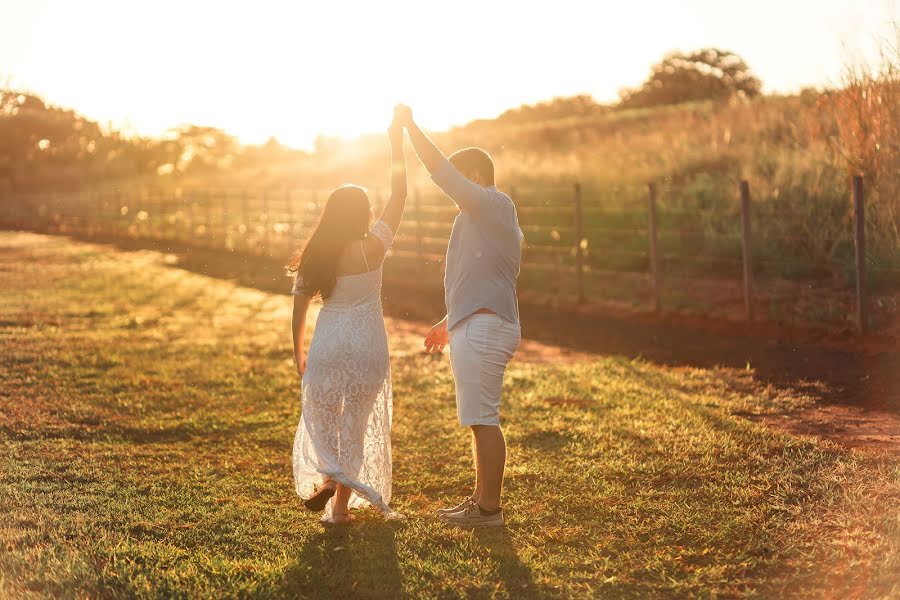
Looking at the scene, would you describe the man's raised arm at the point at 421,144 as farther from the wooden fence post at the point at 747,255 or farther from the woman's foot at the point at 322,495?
the wooden fence post at the point at 747,255

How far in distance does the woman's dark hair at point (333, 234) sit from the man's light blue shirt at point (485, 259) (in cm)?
48

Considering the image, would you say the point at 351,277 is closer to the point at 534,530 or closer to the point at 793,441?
the point at 534,530

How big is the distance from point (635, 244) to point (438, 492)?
36.1 ft

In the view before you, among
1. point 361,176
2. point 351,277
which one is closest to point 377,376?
point 351,277

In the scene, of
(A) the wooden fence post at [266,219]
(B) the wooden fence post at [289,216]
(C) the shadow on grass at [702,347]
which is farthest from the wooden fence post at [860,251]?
(A) the wooden fence post at [266,219]

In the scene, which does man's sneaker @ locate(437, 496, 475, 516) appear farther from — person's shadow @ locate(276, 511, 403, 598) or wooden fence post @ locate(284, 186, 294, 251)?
wooden fence post @ locate(284, 186, 294, 251)

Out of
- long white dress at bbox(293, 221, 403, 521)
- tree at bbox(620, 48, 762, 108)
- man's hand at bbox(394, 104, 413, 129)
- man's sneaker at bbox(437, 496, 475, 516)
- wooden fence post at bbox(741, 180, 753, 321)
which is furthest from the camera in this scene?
tree at bbox(620, 48, 762, 108)

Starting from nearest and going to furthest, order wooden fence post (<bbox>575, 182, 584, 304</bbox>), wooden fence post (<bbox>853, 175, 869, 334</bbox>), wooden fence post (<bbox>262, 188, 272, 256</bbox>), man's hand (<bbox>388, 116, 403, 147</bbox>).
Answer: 1. man's hand (<bbox>388, 116, 403, 147</bbox>)
2. wooden fence post (<bbox>853, 175, 869, 334</bbox>)
3. wooden fence post (<bbox>575, 182, 584, 304</bbox>)
4. wooden fence post (<bbox>262, 188, 272, 256</bbox>)

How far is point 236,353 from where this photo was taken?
1166 cm

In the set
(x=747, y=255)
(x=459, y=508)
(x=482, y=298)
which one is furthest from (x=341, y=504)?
(x=747, y=255)

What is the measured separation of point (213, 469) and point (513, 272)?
293 centimetres

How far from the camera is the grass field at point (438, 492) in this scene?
461 cm

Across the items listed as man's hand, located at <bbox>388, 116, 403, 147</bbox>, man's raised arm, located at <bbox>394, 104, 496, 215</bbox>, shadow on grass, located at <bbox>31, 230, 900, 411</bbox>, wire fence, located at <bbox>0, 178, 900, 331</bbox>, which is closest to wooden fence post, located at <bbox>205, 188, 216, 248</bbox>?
wire fence, located at <bbox>0, 178, 900, 331</bbox>

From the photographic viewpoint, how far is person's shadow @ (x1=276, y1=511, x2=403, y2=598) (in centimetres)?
450
